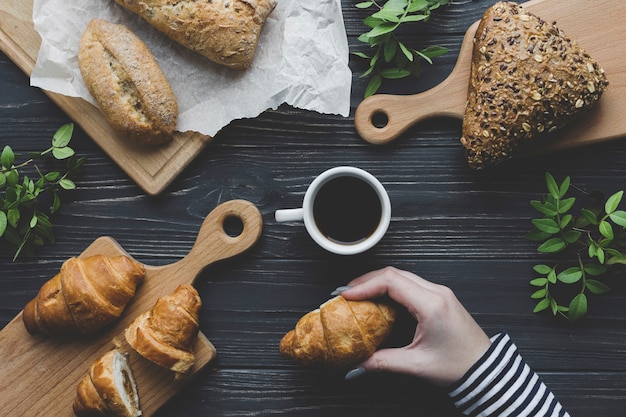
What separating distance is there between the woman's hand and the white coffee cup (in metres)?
0.13

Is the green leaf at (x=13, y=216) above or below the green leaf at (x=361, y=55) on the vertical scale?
below

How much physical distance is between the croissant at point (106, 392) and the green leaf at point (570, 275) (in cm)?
117

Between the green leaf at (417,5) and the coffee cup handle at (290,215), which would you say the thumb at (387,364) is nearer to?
the coffee cup handle at (290,215)

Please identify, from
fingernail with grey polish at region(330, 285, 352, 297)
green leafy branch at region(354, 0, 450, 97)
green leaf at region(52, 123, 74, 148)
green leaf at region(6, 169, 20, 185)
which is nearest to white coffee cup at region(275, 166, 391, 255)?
fingernail with grey polish at region(330, 285, 352, 297)

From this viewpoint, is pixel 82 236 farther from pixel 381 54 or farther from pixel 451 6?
pixel 451 6

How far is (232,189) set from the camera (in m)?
1.62

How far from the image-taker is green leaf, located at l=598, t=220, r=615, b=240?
4.89 feet

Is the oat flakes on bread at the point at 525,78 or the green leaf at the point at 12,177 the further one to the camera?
the green leaf at the point at 12,177

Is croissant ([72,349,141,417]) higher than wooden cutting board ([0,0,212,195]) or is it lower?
lower

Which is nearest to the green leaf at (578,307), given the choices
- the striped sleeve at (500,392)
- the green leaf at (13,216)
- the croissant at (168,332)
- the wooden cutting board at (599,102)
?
the striped sleeve at (500,392)

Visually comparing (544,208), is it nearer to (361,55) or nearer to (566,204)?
(566,204)

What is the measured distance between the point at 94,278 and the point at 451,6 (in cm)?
120

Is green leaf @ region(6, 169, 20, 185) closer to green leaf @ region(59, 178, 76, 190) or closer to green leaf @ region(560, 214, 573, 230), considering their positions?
green leaf @ region(59, 178, 76, 190)

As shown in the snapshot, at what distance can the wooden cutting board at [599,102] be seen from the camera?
152cm
